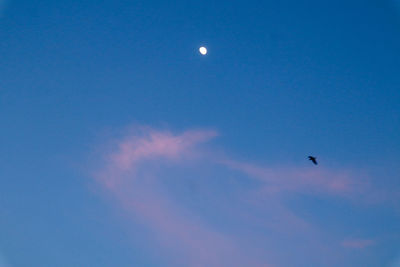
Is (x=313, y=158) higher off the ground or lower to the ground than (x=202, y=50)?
lower

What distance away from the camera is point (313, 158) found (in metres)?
39.5

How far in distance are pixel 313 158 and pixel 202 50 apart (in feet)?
87.3

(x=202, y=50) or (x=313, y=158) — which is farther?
(x=202, y=50)

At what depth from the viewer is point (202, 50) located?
142 feet
